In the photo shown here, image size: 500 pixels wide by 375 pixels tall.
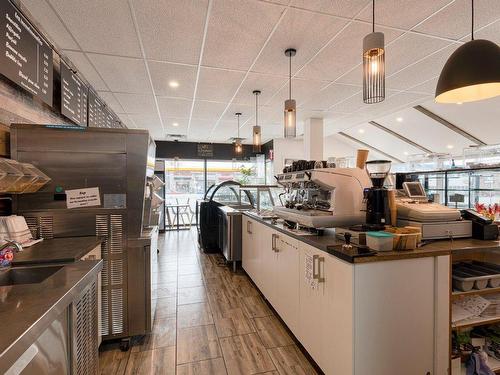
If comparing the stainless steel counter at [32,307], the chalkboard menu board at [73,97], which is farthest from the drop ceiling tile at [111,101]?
the stainless steel counter at [32,307]

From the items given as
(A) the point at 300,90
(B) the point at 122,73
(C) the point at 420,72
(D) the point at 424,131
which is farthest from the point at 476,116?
(B) the point at 122,73

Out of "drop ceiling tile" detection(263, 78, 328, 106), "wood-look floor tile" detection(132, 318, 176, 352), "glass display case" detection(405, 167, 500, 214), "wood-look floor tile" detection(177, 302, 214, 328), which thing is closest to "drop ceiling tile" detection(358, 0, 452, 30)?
"drop ceiling tile" detection(263, 78, 328, 106)

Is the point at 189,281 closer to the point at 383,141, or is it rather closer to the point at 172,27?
the point at 172,27

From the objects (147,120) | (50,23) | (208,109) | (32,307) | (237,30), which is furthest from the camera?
(147,120)

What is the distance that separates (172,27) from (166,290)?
298 cm

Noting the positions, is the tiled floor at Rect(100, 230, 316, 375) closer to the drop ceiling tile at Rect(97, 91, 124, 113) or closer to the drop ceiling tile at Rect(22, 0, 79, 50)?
the drop ceiling tile at Rect(22, 0, 79, 50)

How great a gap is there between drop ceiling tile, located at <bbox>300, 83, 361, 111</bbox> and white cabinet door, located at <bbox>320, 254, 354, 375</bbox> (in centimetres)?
312

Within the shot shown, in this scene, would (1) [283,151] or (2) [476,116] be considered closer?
(2) [476,116]

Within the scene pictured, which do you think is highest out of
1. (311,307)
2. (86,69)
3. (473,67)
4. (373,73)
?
(86,69)

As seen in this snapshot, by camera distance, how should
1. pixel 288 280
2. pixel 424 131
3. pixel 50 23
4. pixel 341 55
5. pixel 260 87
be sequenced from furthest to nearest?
pixel 424 131 < pixel 260 87 < pixel 341 55 < pixel 50 23 < pixel 288 280

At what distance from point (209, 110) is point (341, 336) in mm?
4419

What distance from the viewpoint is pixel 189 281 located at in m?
3.66

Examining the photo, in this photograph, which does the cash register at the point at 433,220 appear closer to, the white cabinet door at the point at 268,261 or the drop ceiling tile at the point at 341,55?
the white cabinet door at the point at 268,261

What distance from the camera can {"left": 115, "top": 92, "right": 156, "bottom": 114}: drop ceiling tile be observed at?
167 inches
